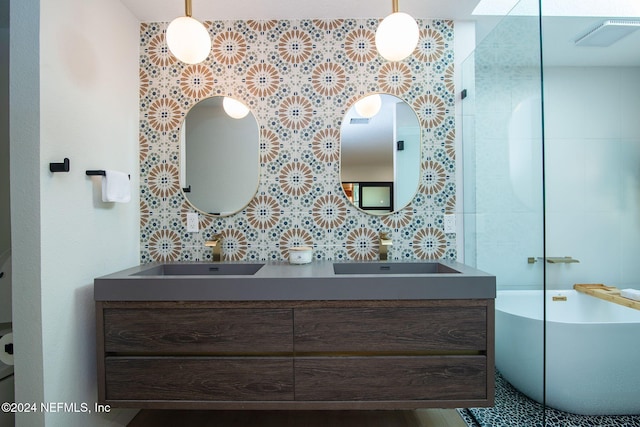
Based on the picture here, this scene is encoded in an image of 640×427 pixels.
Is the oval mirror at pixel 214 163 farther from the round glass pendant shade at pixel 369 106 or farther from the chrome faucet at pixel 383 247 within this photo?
the chrome faucet at pixel 383 247

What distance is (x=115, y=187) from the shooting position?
1.69m

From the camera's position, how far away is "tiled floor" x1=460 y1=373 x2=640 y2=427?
1.53 meters

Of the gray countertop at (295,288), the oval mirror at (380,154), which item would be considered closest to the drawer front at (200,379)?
the gray countertop at (295,288)

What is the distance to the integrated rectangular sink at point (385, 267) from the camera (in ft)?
6.37

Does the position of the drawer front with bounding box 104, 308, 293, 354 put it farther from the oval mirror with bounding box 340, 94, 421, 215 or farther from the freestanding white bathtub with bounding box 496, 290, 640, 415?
the freestanding white bathtub with bounding box 496, 290, 640, 415

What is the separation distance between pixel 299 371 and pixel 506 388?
1.11m

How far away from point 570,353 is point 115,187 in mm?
2514

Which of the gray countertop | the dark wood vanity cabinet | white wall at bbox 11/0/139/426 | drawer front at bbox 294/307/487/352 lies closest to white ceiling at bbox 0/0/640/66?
white wall at bbox 11/0/139/426

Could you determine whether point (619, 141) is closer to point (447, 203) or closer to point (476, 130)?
point (476, 130)

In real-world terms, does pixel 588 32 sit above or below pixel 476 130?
above

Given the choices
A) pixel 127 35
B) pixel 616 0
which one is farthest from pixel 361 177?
pixel 127 35

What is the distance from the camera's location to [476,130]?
6.40ft

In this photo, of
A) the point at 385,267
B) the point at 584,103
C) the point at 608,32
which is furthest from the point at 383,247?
the point at 608,32

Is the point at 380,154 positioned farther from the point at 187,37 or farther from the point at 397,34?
the point at 187,37
